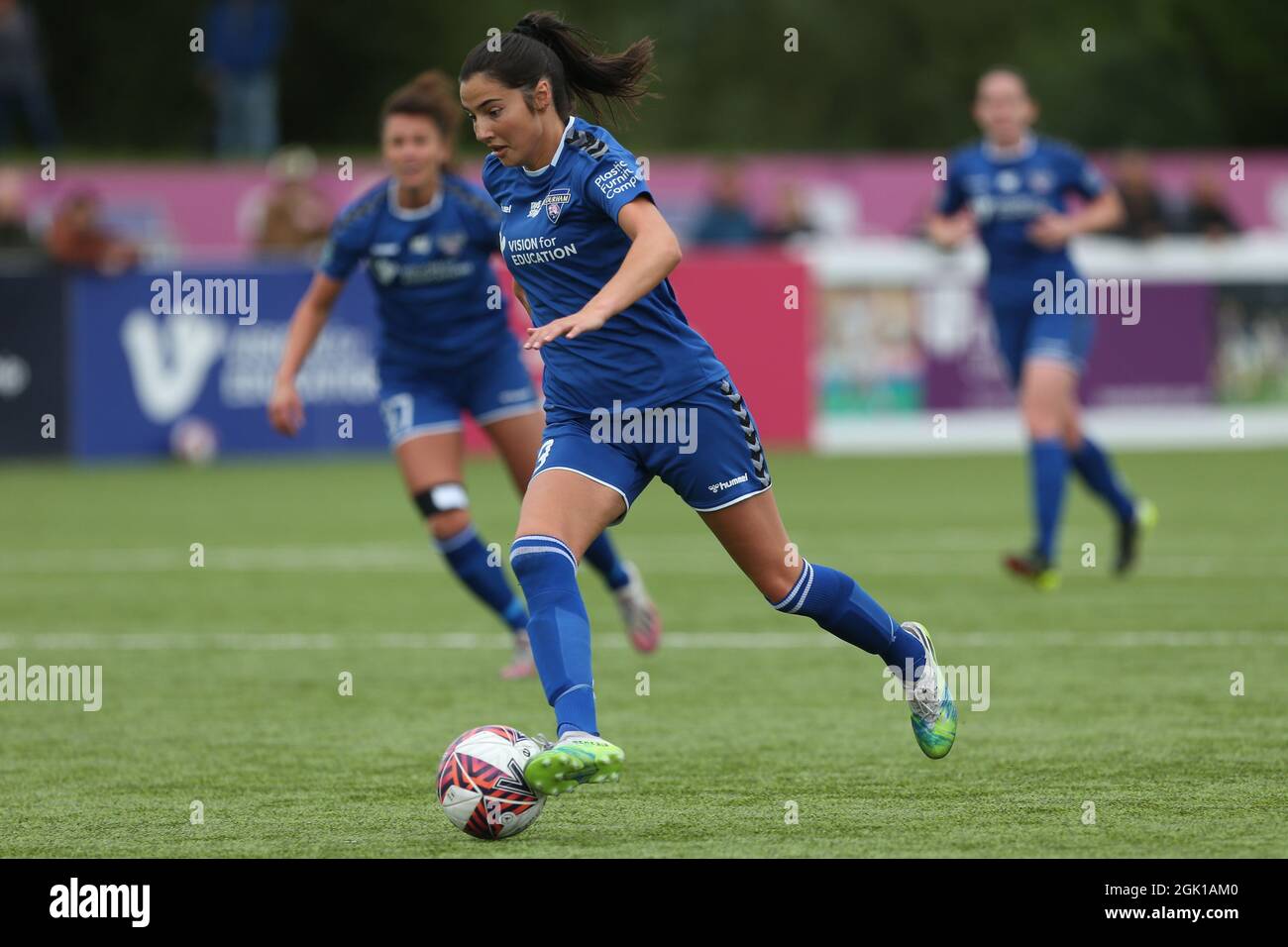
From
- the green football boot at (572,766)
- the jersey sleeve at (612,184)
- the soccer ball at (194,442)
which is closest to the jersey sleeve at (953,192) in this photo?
the jersey sleeve at (612,184)

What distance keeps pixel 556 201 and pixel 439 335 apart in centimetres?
293

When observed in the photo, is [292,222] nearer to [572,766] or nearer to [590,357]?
[590,357]

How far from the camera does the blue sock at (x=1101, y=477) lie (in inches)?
479

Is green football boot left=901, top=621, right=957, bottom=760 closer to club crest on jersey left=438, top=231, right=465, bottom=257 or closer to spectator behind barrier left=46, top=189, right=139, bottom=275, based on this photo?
club crest on jersey left=438, top=231, right=465, bottom=257

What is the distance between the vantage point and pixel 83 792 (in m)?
6.52

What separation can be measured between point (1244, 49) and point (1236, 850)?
3053cm

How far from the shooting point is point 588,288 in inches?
246

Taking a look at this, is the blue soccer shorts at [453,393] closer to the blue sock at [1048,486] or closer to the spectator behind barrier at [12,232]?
the blue sock at [1048,486]

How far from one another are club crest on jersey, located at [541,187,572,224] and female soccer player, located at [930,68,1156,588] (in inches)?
239

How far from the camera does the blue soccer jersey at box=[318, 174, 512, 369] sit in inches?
349

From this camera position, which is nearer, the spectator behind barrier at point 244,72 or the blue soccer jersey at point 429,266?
the blue soccer jersey at point 429,266

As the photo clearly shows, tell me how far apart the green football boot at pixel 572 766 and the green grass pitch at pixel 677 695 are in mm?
193

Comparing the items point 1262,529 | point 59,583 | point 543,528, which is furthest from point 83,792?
point 1262,529

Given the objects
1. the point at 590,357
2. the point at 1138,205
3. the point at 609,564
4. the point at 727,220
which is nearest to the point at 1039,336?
the point at 609,564
